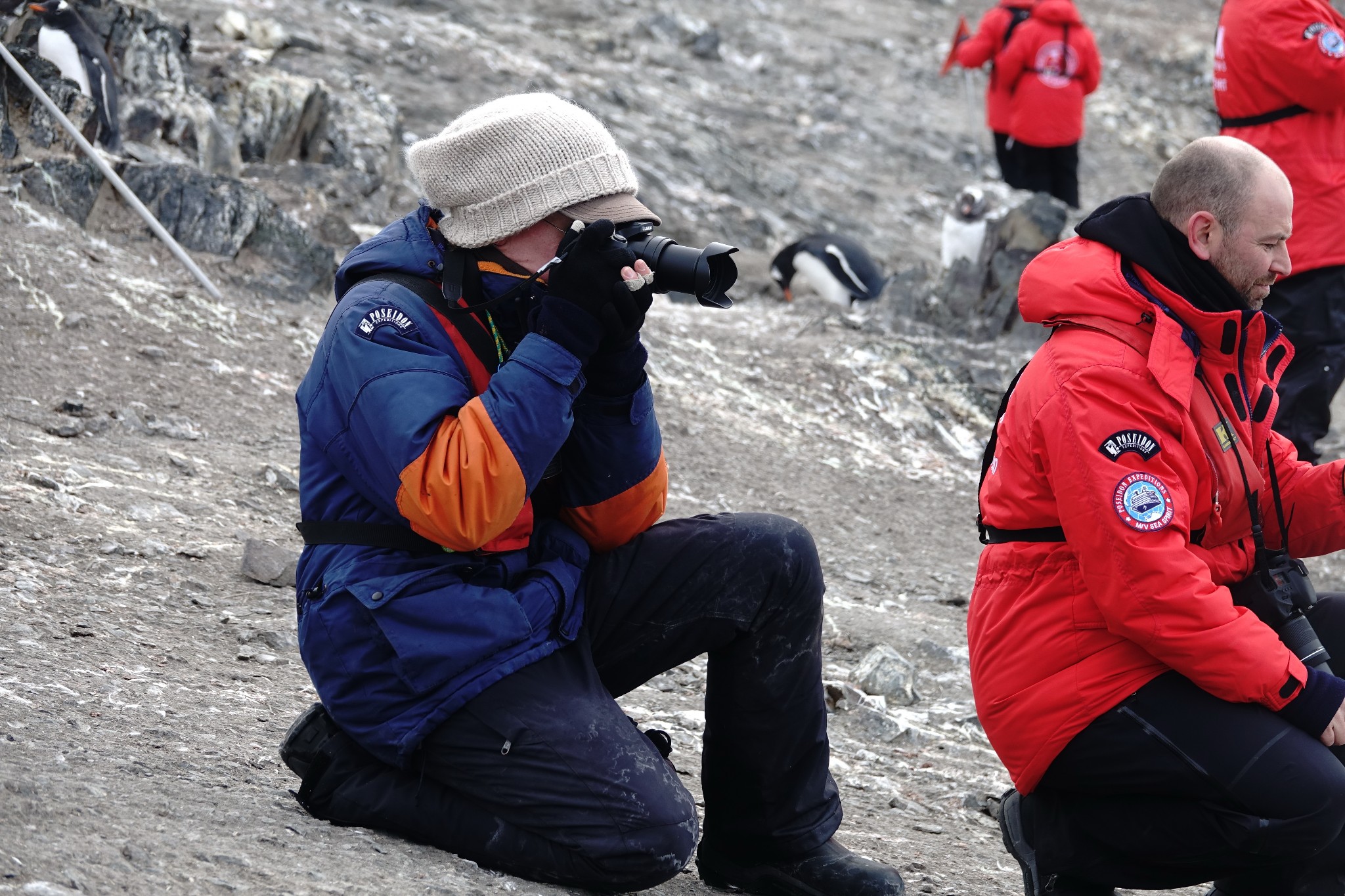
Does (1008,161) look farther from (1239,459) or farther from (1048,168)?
(1239,459)

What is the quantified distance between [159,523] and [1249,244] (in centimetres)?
310

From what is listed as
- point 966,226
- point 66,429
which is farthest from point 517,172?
point 966,226

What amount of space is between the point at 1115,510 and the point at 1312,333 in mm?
3136

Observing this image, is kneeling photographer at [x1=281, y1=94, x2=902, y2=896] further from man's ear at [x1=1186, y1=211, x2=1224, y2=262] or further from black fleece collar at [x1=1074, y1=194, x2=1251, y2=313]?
man's ear at [x1=1186, y1=211, x2=1224, y2=262]

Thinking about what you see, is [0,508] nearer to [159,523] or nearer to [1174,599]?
[159,523]

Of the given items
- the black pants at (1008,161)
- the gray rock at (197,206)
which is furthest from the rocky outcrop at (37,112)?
the black pants at (1008,161)

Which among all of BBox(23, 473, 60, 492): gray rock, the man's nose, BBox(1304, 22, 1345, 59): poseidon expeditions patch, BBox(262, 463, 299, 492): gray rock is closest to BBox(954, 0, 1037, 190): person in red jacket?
BBox(1304, 22, 1345, 59): poseidon expeditions patch

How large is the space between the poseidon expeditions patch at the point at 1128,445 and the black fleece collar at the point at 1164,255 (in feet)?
1.08

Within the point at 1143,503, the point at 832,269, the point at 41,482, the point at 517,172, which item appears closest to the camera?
the point at 1143,503

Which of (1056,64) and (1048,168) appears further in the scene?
(1048,168)

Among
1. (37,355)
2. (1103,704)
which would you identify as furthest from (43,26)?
(1103,704)

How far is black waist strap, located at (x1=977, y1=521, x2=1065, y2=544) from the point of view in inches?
104

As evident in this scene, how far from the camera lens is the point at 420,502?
7.82 ft

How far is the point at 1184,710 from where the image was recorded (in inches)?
100
